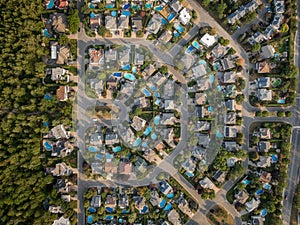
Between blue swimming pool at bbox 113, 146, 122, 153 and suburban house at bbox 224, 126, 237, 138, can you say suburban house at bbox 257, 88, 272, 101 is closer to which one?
suburban house at bbox 224, 126, 237, 138

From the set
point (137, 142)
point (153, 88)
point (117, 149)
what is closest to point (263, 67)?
point (153, 88)

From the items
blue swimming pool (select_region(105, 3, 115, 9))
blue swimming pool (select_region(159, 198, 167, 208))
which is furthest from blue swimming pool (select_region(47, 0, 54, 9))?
blue swimming pool (select_region(159, 198, 167, 208))

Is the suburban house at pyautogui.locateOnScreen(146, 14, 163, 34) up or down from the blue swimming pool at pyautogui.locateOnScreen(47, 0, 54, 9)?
down

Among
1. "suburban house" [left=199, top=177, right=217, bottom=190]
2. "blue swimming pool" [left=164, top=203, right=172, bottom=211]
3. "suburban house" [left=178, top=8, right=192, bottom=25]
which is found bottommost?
"blue swimming pool" [left=164, top=203, right=172, bottom=211]

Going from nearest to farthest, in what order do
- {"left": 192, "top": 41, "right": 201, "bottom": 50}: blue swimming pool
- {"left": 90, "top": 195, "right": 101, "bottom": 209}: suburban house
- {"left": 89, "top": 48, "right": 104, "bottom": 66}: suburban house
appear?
{"left": 90, "top": 195, "right": 101, "bottom": 209}: suburban house < {"left": 89, "top": 48, "right": 104, "bottom": 66}: suburban house < {"left": 192, "top": 41, "right": 201, "bottom": 50}: blue swimming pool

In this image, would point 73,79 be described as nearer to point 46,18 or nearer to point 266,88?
point 46,18

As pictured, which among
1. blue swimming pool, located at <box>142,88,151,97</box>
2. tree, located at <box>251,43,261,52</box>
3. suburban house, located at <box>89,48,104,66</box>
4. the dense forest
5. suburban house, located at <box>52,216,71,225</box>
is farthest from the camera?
blue swimming pool, located at <box>142,88,151,97</box>

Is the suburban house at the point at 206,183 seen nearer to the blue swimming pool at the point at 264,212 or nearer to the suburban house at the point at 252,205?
the suburban house at the point at 252,205
